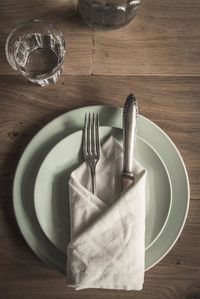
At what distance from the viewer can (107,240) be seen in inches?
18.8

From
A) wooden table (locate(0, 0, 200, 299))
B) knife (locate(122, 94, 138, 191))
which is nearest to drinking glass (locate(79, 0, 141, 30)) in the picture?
wooden table (locate(0, 0, 200, 299))

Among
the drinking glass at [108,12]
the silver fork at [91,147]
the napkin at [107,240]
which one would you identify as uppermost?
the drinking glass at [108,12]

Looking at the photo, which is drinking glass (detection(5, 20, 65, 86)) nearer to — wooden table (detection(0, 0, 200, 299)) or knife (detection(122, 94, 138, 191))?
wooden table (detection(0, 0, 200, 299))

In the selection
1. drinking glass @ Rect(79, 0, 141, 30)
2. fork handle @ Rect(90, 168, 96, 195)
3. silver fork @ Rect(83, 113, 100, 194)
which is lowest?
fork handle @ Rect(90, 168, 96, 195)

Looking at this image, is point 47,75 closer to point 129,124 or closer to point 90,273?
point 129,124

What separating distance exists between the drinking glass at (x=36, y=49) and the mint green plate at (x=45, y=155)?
71 millimetres

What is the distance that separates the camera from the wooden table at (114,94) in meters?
0.53

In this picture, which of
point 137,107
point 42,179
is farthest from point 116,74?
point 42,179

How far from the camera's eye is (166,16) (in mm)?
563

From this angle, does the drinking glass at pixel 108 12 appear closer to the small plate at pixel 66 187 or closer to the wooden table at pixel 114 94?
the wooden table at pixel 114 94

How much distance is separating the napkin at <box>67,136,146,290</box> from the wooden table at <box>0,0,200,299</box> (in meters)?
0.06

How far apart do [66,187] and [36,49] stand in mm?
194

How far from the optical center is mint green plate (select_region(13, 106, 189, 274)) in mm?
514

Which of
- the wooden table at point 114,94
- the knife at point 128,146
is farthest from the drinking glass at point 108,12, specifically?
the knife at point 128,146
